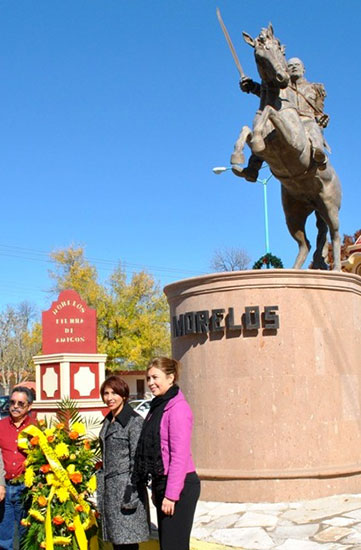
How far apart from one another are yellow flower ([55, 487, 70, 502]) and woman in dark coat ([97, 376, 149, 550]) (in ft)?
0.86

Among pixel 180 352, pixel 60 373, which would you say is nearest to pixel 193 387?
pixel 180 352

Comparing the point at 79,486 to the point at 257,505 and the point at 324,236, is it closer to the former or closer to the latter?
the point at 257,505

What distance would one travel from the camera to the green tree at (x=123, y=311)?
42.3 metres

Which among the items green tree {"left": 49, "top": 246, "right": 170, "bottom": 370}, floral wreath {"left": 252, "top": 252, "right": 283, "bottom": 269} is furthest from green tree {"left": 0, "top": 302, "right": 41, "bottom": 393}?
floral wreath {"left": 252, "top": 252, "right": 283, "bottom": 269}

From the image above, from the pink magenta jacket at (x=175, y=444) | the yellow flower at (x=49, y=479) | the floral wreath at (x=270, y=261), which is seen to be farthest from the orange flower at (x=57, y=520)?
the floral wreath at (x=270, y=261)

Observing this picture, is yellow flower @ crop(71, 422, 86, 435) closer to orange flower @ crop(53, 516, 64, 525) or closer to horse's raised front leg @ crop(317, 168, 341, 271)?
orange flower @ crop(53, 516, 64, 525)

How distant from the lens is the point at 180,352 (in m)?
8.77

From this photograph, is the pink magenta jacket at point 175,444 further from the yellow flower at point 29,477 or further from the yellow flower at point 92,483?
the yellow flower at point 29,477

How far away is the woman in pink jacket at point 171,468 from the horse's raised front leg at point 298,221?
258 inches

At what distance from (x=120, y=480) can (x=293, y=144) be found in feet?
19.7

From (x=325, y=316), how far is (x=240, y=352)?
1235 millimetres

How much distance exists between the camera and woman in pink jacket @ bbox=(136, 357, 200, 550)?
4.31 metres

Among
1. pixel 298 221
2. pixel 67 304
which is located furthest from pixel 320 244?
pixel 67 304

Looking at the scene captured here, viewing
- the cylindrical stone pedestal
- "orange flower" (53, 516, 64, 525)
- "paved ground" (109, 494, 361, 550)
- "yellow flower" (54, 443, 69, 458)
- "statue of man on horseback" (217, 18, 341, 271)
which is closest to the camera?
"orange flower" (53, 516, 64, 525)
